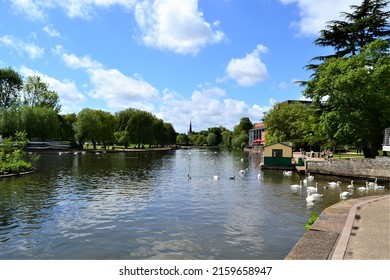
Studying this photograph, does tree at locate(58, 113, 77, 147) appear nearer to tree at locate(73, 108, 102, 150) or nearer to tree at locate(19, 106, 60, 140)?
tree at locate(73, 108, 102, 150)

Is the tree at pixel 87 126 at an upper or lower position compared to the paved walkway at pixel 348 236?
upper

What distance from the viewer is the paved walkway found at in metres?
8.96

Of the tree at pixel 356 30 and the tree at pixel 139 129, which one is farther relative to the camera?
the tree at pixel 139 129

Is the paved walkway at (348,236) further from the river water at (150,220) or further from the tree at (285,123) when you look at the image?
the tree at (285,123)

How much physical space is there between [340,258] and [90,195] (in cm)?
1849

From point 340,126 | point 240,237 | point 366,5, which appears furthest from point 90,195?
point 366,5

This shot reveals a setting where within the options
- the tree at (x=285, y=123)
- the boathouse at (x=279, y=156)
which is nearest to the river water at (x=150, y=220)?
the boathouse at (x=279, y=156)

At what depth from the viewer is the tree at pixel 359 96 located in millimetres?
35562

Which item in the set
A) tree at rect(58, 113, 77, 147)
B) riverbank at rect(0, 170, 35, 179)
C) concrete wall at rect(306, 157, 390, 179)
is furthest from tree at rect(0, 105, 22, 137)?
concrete wall at rect(306, 157, 390, 179)

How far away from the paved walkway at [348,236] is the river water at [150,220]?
1.47 m

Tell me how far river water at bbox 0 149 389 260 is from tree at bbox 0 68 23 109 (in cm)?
7368

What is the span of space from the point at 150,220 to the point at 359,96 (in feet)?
96.4

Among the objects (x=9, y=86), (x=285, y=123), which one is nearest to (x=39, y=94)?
(x=9, y=86)

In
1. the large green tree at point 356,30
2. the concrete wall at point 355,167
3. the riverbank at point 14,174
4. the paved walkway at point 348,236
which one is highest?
the large green tree at point 356,30
